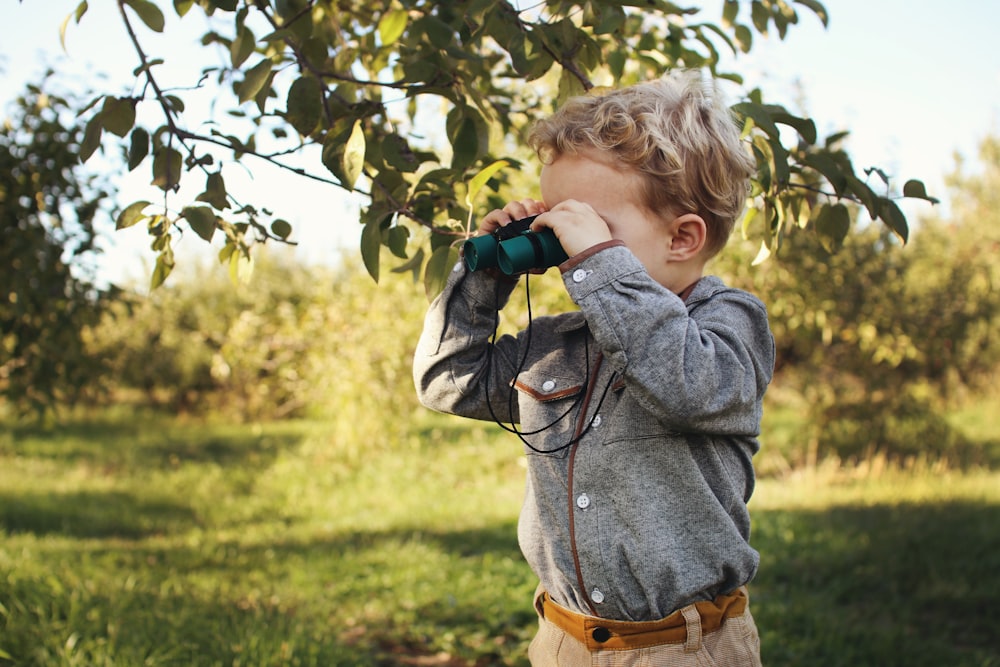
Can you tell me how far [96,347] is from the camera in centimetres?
699

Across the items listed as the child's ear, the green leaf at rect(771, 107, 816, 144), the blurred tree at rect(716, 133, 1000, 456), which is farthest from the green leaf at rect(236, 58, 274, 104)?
the blurred tree at rect(716, 133, 1000, 456)

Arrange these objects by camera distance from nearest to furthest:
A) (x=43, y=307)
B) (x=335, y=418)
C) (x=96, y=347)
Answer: (x=43, y=307) → (x=96, y=347) → (x=335, y=418)

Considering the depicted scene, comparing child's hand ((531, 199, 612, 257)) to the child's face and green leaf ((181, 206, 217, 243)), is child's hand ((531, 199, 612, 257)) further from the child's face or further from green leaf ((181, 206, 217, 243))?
green leaf ((181, 206, 217, 243))

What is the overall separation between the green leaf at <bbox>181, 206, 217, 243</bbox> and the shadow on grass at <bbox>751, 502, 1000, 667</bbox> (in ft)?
9.48

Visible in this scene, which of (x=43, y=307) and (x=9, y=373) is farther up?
(x=43, y=307)

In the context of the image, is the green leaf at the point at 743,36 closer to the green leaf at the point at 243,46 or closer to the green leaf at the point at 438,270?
the green leaf at the point at 438,270

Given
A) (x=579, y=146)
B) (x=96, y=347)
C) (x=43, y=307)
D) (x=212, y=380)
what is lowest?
(x=212, y=380)

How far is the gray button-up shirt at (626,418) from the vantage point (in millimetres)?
1265

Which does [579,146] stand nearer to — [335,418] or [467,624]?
[467,624]

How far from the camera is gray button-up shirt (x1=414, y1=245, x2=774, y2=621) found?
4.15 ft

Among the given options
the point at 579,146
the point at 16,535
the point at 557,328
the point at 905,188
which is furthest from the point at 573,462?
the point at 16,535

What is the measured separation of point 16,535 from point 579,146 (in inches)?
213

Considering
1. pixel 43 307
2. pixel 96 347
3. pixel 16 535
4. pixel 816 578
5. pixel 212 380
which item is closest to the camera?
pixel 43 307

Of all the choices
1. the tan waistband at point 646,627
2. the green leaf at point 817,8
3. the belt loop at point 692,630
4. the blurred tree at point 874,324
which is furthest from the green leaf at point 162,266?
the blurred tree at point 874,324
